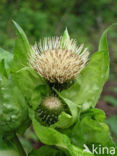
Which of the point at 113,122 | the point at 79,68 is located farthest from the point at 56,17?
the point at 79,68

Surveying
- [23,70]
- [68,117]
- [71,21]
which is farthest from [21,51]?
[71,21]

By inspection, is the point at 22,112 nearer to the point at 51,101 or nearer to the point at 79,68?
the point at 51,101

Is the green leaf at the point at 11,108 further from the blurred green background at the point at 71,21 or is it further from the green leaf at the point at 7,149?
the blurred green background at the point at 71,21

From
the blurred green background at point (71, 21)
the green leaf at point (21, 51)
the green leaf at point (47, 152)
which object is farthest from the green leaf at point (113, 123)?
the green leaf at point (21, 51)

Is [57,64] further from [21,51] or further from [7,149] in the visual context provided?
[7,149]

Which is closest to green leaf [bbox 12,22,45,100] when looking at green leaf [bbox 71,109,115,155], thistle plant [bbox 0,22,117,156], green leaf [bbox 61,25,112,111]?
thistle plant [bbox 0,22,117,156]

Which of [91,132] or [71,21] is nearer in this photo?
[91,132]

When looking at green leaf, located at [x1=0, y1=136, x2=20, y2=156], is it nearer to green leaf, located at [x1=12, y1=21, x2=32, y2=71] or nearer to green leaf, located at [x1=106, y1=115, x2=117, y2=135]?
green leaf, located at [x1=12, y1=21, x2=32, y2=71]
